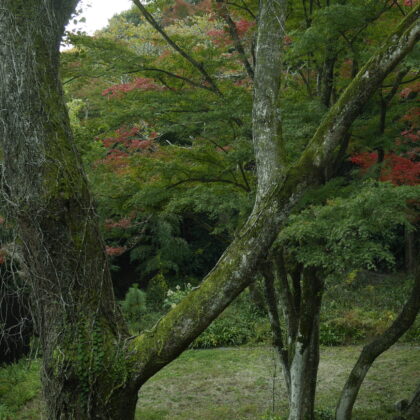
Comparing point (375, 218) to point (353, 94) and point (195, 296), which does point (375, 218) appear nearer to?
point (353, 94)

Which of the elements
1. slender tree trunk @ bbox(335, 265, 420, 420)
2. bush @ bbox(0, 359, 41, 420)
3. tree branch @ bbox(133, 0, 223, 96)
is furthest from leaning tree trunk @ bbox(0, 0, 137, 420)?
bush @ bbox(0, 359, 41, 420)

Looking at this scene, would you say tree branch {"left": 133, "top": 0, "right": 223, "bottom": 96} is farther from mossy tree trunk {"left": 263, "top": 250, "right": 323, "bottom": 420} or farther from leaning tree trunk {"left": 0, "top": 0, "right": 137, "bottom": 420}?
mossy tree trunk {"left": 263, "top": 250, "right": 323, "bottom": 420}

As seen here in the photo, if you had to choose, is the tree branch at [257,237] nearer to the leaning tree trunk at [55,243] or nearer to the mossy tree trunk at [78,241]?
the mossy tree trunk at [78,241]

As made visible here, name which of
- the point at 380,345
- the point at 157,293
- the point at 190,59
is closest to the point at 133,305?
the point at 157,293

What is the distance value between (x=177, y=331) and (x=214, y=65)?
139 inches

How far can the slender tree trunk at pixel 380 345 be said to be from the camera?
5.54 meters

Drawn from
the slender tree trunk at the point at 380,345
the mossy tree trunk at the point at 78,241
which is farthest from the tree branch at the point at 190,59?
the slender tree trunk at the point at 380,345

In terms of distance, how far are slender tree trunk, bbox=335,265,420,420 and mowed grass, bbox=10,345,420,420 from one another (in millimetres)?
897

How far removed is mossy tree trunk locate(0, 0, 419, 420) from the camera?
349 centimetres

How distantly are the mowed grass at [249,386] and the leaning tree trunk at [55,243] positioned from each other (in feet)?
11.0

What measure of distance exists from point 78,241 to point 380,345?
3.73m

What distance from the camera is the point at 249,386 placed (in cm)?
852

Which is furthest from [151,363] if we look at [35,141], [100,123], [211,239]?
[211,239]

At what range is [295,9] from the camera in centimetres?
582
